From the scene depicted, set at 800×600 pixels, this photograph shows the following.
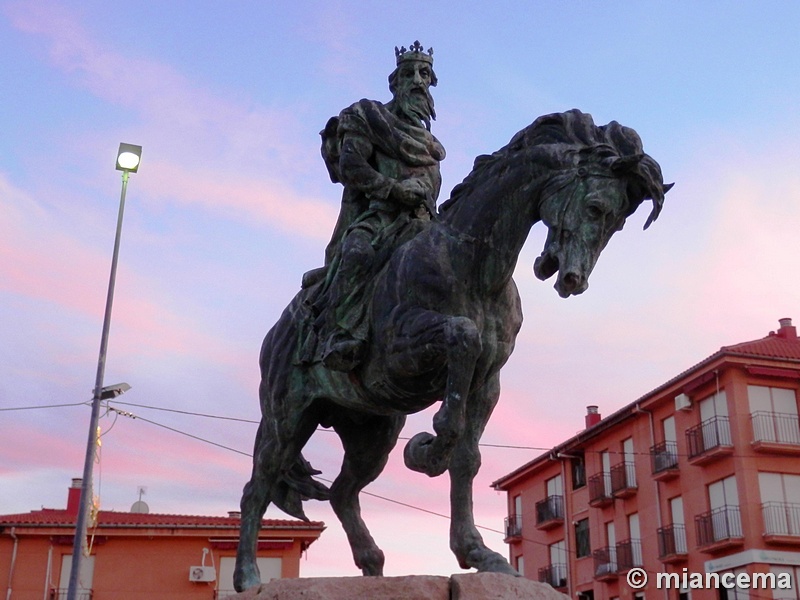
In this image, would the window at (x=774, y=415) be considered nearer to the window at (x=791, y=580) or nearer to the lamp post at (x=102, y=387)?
the window at (x=791, y=580)

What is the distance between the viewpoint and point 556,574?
148 feet

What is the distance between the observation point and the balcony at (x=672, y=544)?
3656 centimetres

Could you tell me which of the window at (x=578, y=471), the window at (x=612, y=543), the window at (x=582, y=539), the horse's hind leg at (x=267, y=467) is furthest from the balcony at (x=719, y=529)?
the horse's hind leg at (x=267, y=467)

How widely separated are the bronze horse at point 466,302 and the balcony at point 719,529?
29.6 meters

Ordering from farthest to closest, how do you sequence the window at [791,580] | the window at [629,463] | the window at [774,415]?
the window at [629,463], the window at [774,415], the window at [791,580]

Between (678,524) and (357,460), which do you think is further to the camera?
(678,524)

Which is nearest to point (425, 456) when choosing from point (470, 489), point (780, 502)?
point (470, 489)

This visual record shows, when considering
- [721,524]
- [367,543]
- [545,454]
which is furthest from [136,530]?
[367,543]

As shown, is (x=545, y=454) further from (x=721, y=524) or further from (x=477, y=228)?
(x=477, y=228)

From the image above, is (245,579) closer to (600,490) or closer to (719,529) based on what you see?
(719,529)

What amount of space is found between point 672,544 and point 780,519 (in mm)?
4434

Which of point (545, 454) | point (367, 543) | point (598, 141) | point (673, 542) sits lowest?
point (367, 543)

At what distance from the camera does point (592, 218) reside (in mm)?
5664

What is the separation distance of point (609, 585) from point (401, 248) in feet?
123
